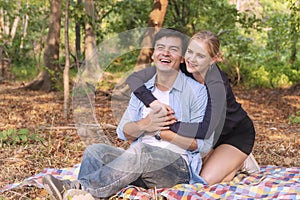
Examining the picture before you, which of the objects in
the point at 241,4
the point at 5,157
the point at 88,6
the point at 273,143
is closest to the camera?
the point at 5,157

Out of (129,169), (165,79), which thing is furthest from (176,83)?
(129,169)

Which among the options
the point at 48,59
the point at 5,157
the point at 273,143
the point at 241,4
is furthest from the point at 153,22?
the point at 241,4

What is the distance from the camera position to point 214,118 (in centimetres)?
282

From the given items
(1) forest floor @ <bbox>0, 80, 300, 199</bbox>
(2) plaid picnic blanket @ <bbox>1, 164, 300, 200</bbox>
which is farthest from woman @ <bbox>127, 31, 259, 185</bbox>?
(1) forest floor @ <bbox>0, 80, 300, 199</bbox>

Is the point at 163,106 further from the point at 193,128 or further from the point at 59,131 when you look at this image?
the point at 59,131

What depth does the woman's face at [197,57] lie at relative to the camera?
9.37ft

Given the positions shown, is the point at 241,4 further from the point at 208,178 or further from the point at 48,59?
the point at 208,178

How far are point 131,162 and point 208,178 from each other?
554 mm

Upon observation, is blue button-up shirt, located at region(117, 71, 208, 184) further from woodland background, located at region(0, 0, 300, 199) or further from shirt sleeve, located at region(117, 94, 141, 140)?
woodland background, located at region(0, 0, 300, 199)

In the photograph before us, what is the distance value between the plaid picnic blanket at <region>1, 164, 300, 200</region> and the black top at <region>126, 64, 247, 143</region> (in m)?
0.31

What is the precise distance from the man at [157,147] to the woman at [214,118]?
5 cm

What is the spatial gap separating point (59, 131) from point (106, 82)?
1.91 metres

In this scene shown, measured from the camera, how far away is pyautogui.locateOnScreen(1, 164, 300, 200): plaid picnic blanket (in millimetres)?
2721

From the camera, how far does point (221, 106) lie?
2.90 metres
